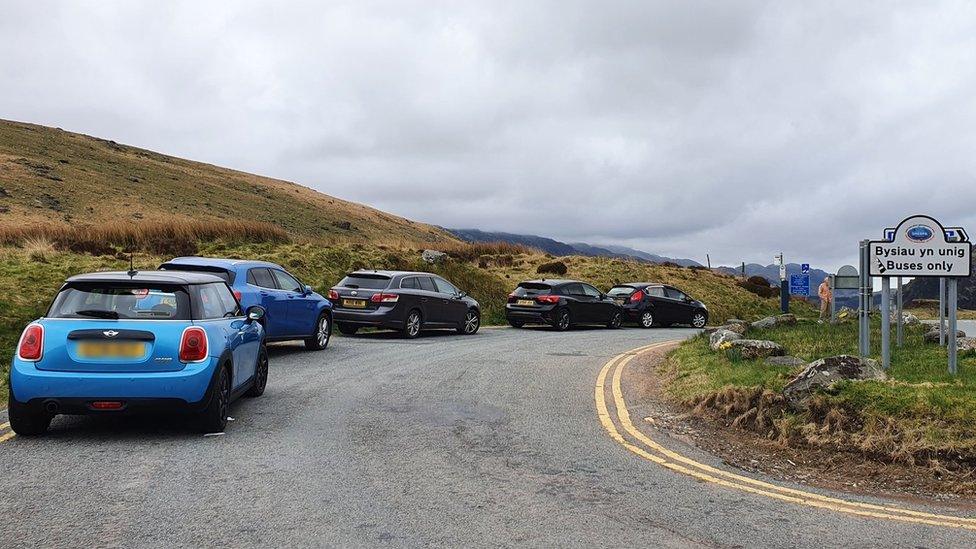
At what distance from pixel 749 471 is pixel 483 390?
14.2 feet

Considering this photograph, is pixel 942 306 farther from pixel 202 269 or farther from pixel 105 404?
pixel 202 269

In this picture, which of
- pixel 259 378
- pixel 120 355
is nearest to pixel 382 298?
pixel 259 378

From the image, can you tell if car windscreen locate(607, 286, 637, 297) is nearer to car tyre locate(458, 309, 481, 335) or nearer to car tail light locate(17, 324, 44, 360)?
car tyre locate(458, 309, 481, 335)

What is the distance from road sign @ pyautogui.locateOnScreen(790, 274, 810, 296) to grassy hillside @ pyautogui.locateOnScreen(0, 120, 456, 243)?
17988 mm

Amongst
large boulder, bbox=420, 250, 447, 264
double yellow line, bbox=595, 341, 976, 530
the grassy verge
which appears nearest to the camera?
double yellow line, bbox=595, 341, 976, 530

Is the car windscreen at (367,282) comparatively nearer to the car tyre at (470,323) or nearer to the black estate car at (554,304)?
the car tyre at (470,323)

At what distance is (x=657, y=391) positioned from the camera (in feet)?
34.9

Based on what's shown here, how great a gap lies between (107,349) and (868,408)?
7.04 metres

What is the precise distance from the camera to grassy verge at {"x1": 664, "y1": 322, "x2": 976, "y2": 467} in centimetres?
679

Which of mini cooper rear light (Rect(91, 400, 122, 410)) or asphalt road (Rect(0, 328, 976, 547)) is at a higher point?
mini cooper rear light (Rect(91, 400, 122, 410))

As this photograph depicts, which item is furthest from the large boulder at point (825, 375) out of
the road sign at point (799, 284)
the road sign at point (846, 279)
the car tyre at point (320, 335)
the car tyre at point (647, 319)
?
the road sign at point (799, 284)

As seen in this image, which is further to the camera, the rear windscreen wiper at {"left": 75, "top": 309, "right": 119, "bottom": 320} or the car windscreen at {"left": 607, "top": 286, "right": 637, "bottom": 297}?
the car windscreen at {"left": 607, "top": 286, "right": 637, "bottom": 297}

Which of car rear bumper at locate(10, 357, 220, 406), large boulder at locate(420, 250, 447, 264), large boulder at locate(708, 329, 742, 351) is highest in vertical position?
large boulder at locate(420, 250, 447, 264)

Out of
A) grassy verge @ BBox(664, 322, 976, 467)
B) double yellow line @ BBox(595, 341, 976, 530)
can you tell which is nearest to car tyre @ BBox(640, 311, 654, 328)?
grassy verge @ BBox(664, 322, 976, 467)
